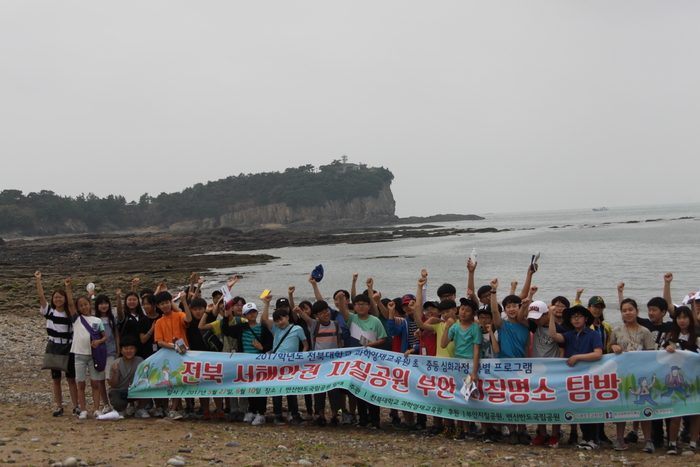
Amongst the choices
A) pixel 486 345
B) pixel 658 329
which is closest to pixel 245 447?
pixel 486 345

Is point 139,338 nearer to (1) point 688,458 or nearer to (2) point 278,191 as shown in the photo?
(1) point 688,458

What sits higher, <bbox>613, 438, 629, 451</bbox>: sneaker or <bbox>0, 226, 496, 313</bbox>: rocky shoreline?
<bbox>0, 226, 496, 313</bbox>: rocky shoreline

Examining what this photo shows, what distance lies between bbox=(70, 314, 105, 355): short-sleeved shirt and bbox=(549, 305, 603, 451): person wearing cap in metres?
5.27

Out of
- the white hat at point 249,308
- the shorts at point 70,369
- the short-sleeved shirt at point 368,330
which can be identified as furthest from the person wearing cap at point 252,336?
the shorts at point 70,369

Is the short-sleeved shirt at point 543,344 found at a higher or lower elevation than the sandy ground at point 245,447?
higher

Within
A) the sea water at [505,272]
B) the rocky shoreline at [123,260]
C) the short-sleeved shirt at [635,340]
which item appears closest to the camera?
the short-sleeved shirt at [635,340]

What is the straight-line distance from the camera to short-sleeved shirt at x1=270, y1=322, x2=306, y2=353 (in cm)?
654

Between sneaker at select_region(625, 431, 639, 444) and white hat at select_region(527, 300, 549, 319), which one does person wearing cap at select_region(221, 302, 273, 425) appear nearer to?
white hat at select_region(527, 300, 549, 319)

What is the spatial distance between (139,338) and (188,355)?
690 millimetres

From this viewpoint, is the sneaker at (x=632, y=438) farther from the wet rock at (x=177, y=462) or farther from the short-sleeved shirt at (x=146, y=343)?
the short-sleeved shirt at (x=146, y=343)

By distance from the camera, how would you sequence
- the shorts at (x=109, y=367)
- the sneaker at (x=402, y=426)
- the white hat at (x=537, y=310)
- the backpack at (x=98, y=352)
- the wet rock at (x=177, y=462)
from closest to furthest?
the wet rock at (x=177, y=462)
the white hat at (x=537, y=310)
the sneaker at (x=402, y=426)
the backpack at (x=98, y=352)
the shorts at (x=109, y=367)

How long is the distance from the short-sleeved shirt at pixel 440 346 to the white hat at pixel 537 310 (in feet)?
2.94

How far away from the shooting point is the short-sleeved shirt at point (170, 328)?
6.84 meters

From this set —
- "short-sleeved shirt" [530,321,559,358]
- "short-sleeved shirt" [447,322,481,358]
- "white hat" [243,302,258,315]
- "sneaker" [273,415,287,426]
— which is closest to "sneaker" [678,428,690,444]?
"short-sleeved shirt" [530,321,559,358]
